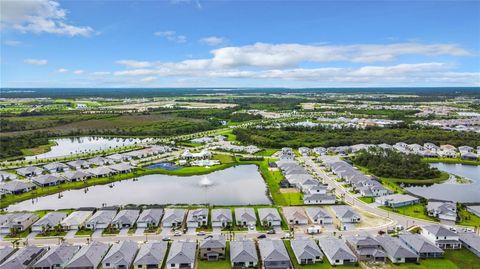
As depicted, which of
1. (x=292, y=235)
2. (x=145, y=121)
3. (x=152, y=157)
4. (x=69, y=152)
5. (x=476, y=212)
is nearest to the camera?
(x=292, y=235)

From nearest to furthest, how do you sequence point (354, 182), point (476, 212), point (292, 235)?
point (292, 235), point (476, 212), point (354, 182)

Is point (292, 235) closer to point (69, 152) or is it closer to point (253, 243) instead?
point (253, 243)

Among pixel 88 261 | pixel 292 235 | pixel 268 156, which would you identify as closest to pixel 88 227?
pixel 88 261

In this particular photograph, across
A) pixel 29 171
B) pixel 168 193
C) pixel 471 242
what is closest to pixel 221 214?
pixel 168 193

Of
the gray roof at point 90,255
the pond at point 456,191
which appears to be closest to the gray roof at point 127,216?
the gray roof at point 90,255

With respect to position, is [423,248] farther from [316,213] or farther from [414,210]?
[414,210]

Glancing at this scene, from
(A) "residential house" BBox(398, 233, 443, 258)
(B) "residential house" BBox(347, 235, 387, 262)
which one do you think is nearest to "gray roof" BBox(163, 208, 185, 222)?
(B) "residential house" BBox(347, 235, 387, 262)
